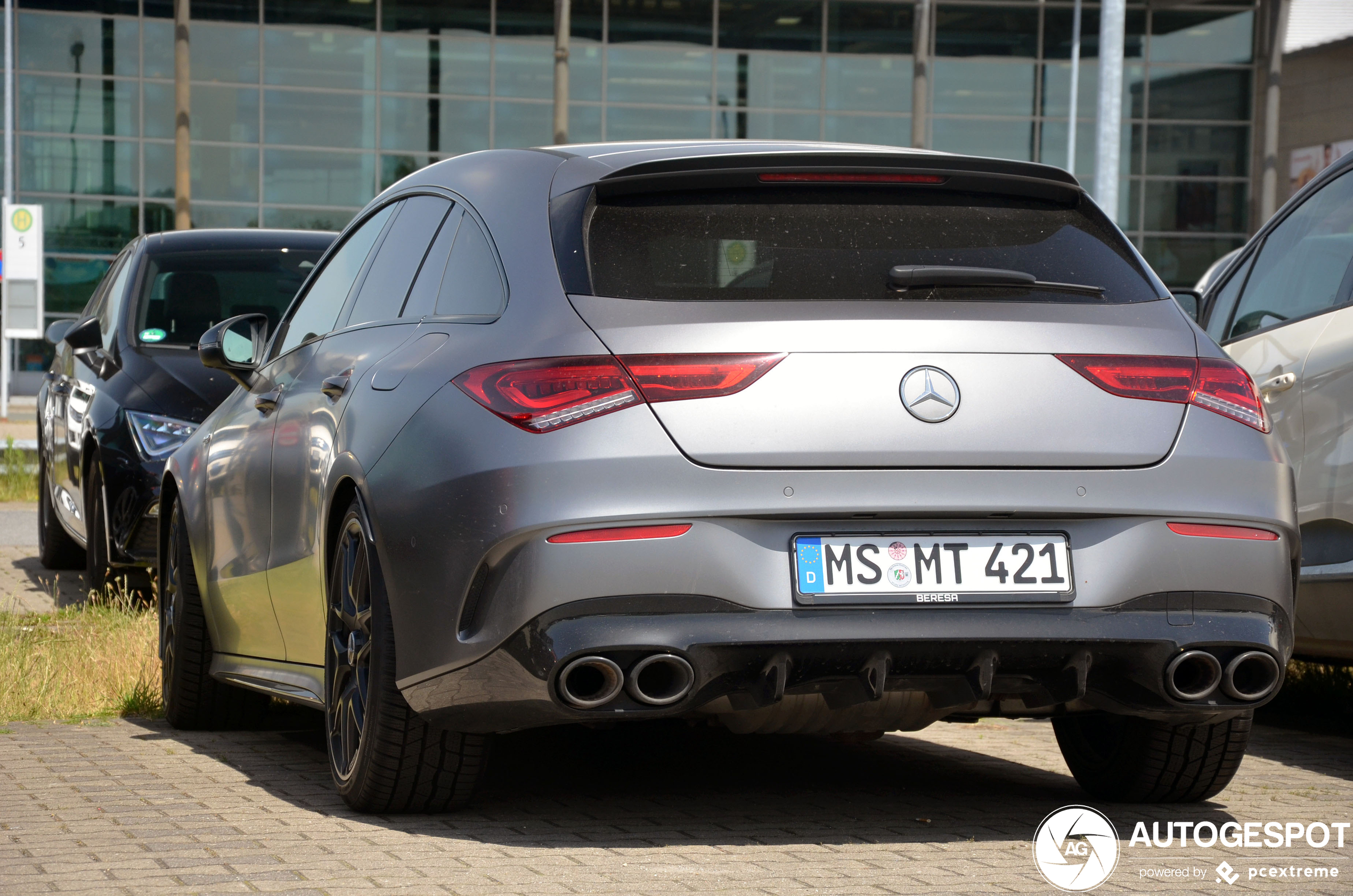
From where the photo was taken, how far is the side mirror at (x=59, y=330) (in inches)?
436

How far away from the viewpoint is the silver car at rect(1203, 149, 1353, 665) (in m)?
6.03

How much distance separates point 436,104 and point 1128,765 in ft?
114

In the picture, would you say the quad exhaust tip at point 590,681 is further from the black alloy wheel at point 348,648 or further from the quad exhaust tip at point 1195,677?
the quad exhaust tip at point 1195,677

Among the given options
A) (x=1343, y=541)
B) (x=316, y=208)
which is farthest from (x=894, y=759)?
(x=316, y=208)

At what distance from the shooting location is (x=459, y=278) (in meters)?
4.80

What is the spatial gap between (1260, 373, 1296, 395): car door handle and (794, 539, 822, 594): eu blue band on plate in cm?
282

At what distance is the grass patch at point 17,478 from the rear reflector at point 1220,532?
46.5 feet

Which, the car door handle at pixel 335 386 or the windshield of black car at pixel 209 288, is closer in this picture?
the car door handle at pixel 335 386

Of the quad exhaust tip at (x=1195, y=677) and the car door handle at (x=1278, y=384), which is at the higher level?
the car door handle at (x=1278, y=384)

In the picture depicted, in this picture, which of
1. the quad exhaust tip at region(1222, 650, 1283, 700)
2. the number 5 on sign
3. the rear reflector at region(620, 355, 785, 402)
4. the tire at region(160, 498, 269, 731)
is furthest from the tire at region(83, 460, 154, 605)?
the number 5 on sign

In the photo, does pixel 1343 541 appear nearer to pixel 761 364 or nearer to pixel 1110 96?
pixel 761 364

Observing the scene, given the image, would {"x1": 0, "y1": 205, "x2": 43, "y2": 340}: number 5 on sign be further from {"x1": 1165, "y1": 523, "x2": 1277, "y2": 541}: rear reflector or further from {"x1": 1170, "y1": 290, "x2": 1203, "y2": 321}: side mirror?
{"x1": 1165, "y1": 523, "x2": 1277, "y2": 541}: rear reflector

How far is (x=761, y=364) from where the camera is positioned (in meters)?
4.13

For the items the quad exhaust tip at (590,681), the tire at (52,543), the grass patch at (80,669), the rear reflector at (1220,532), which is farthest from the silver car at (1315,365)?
the tire at (52,543)
